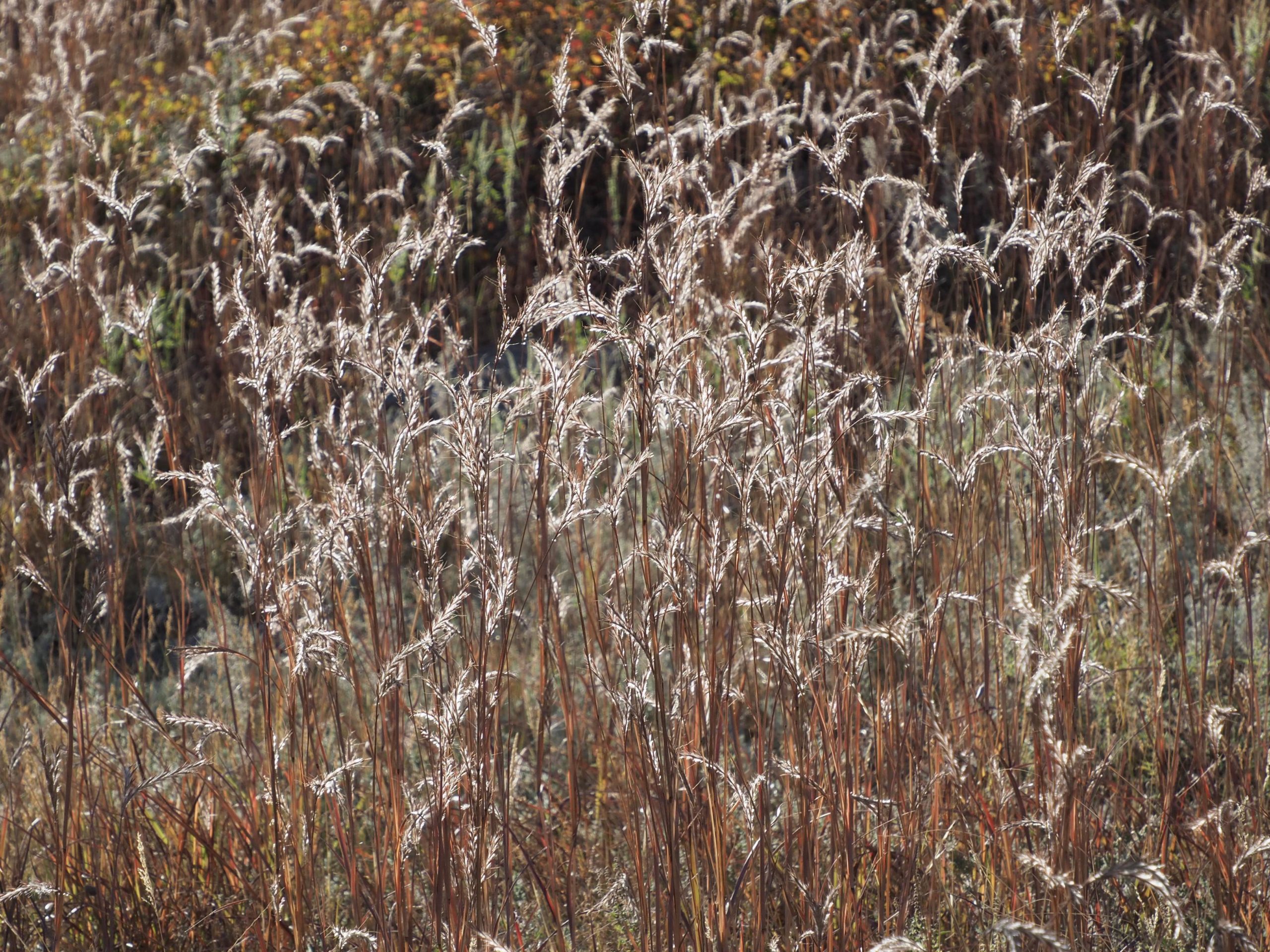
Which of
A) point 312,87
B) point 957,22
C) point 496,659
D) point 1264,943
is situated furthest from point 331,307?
point 1264,943

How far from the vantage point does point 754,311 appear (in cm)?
334

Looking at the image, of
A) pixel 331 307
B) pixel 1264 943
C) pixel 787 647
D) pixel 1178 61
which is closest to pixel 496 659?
pixel 787 647

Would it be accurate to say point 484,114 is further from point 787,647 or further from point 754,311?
point 787,647

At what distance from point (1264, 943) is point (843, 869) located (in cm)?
65

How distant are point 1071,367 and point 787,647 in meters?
0.60

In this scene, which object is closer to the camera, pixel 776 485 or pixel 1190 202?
pixel 776 485

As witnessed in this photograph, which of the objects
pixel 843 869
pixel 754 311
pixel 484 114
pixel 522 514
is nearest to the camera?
pixel 843 869

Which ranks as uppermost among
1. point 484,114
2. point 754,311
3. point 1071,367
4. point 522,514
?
point 484,114

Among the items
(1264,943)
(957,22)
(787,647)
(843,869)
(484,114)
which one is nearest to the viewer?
(787,647)

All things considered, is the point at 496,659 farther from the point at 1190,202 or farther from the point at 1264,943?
the point at 1190,202

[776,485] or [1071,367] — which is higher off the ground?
[1071,367]

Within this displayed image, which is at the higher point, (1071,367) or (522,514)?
(1071,367)

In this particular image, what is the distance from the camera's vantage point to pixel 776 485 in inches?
66.5

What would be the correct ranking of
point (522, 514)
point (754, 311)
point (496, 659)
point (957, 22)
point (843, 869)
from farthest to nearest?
point (522, 514), point (754, 311), point (496, 659), point (957, 22), point (843, 869)
